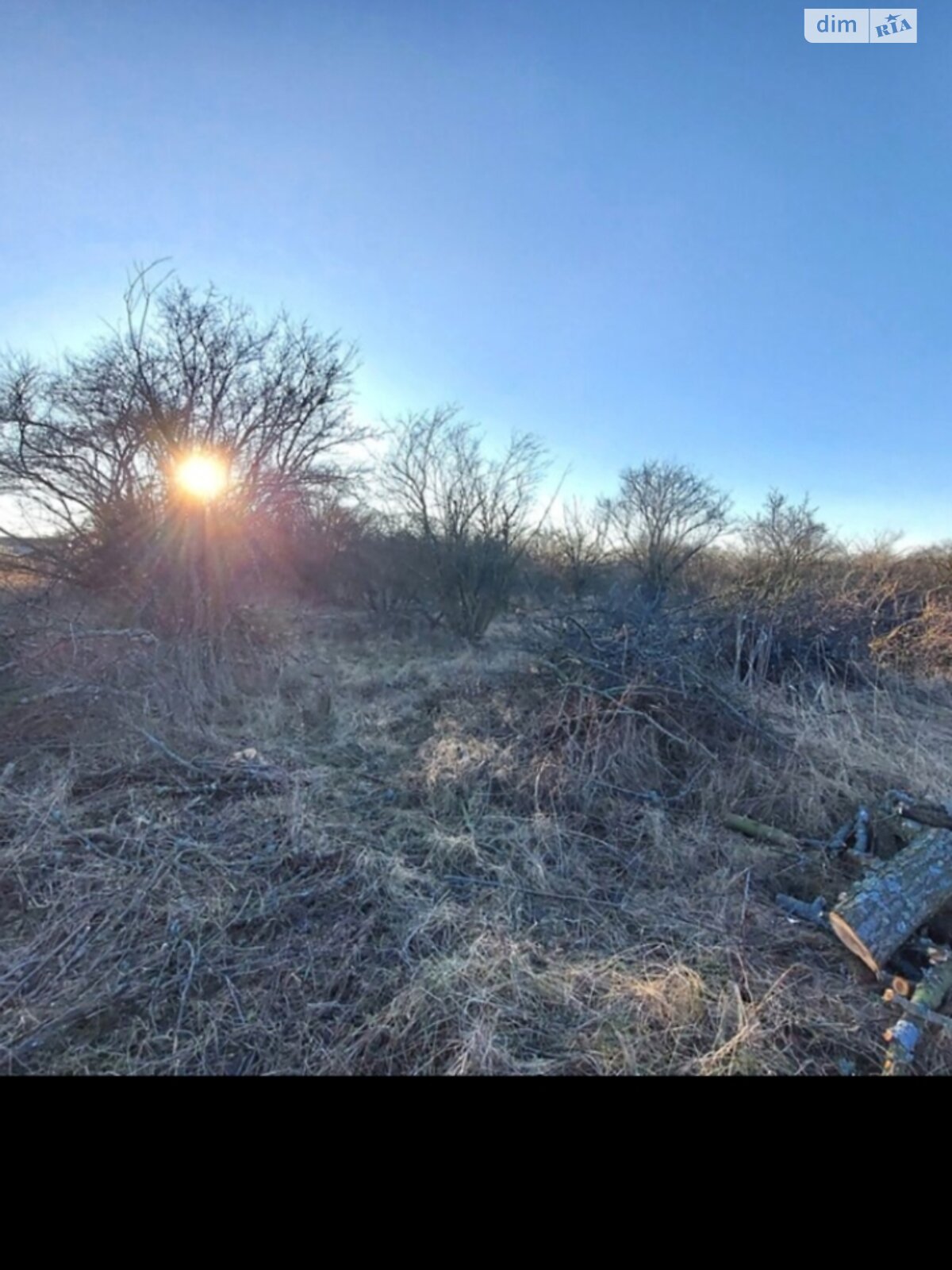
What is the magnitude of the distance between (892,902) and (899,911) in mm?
40

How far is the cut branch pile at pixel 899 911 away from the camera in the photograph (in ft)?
5.66

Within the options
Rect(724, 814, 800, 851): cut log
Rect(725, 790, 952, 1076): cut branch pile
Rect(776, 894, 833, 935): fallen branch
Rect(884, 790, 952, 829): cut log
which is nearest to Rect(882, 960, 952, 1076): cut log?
Rect(725, 790, 952, 1076): cut branch pile

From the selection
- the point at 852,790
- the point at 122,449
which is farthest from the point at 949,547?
the point at 122,449

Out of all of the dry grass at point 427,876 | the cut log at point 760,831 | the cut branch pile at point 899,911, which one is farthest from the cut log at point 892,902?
the cut log at point 760,831

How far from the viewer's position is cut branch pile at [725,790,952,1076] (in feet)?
5.66

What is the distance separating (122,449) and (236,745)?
6.19 metres

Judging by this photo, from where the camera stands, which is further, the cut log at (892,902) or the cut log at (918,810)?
the cut log at (918,810)

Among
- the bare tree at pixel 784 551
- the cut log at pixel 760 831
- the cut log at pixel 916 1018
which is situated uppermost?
the bare tree at pixel 784 551

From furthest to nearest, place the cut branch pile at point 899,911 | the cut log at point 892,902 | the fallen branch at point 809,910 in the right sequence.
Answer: the fallen branch at point 809,910 < the cut log at point 892,902 < the cut branch pile at point 899,911

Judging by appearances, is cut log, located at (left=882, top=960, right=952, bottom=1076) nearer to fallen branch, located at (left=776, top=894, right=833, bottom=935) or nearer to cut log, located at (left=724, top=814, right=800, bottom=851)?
fallen branch, located at (left=776, top=894, right=833, bottom=935)

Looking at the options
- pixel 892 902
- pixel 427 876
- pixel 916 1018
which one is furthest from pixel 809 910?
pixel 427 876

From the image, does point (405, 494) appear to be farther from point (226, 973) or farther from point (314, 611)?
point (226, 973)

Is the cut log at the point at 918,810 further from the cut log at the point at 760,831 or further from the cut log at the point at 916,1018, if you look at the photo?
the cut log at the point at 916,1018

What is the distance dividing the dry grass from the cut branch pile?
0.08 meters
